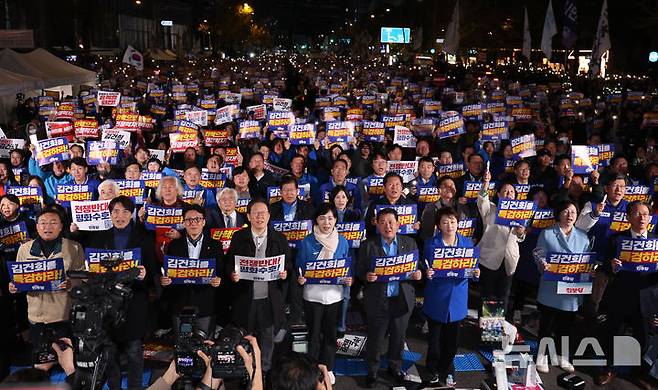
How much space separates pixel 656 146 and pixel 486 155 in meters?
3.78

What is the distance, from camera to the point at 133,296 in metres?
5.89

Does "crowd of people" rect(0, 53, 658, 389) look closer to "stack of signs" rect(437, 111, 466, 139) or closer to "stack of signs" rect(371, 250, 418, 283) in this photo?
"stack of signs" rect(371, 250, 418, 283)

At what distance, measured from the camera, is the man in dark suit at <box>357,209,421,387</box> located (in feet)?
20.7

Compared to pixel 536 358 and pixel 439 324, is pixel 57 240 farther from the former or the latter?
pixel 536 358

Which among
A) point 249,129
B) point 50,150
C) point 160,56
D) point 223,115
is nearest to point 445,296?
point 50,150

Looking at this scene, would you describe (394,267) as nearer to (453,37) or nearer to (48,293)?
(48,293)

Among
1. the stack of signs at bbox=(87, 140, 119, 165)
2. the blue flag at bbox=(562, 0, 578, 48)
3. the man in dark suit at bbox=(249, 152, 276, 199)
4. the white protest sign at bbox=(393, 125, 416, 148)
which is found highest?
the blue flag at bbox=(562, 0, 578, 48)

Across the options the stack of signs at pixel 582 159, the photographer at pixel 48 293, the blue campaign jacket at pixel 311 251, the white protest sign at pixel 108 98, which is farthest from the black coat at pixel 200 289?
the white protest sign at pixel 108 98

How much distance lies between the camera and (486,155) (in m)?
11.8

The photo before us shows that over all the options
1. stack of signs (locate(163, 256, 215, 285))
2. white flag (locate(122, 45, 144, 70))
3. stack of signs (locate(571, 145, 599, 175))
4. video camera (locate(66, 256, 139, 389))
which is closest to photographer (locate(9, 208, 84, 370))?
stack of signs (locate(163, 256, 215, 285))

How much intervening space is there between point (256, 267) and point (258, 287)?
26 centimetres

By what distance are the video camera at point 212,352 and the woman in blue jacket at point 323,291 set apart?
81.8 inches

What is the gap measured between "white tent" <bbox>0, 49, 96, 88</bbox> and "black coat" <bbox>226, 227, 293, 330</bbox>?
651 inches

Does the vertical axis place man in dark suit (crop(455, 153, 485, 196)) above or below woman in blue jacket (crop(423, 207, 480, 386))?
above
